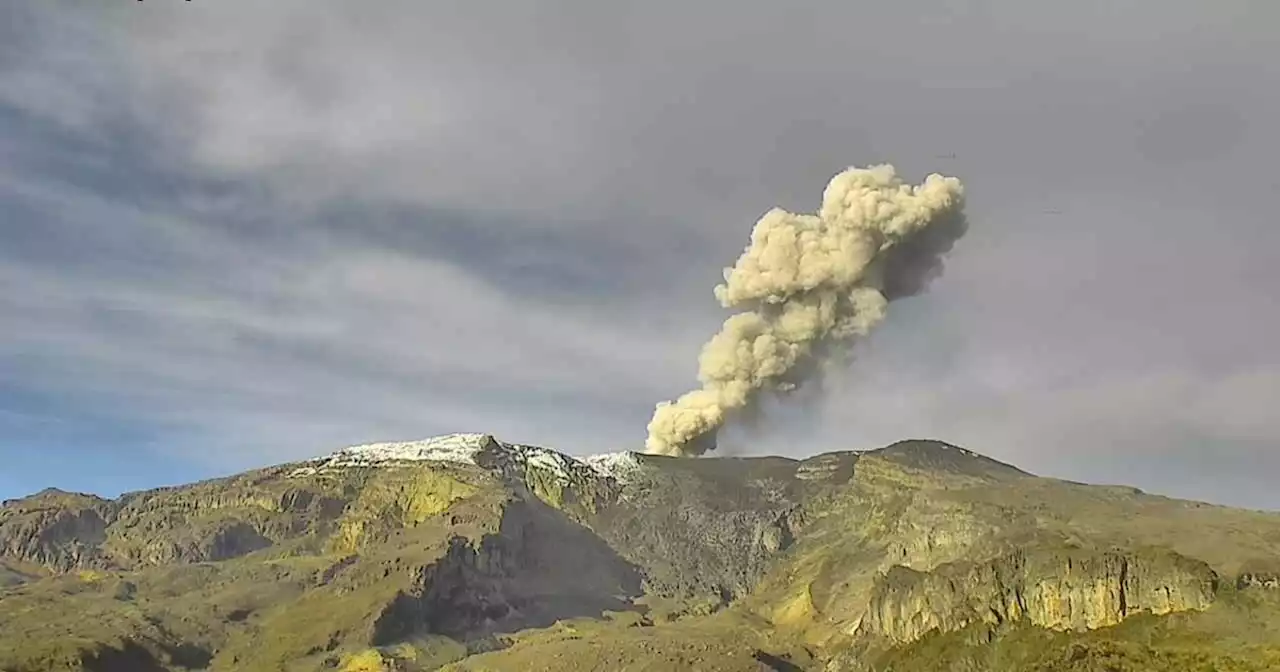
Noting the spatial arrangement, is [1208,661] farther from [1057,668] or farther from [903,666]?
[903,666]

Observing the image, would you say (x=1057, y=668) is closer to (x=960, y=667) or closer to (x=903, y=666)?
(x=960, y=667)

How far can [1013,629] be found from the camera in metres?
199

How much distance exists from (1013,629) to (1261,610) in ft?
147

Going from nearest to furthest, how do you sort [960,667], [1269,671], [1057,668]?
[1269,671] → [1057,668] → [960,667]

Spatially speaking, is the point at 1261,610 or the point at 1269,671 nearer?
the point at 1269,671

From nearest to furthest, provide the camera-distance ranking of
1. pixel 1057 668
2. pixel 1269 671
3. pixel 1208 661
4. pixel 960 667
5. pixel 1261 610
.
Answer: pixel 1269 671 < pixel 1208 661 < pixel 1057 668 < pixel 960 667 < pixel 1261 610

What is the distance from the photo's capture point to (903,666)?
653 feet

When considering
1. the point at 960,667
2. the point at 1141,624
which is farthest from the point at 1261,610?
the point at 960,667

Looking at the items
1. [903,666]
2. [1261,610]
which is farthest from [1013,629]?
[1261,610]

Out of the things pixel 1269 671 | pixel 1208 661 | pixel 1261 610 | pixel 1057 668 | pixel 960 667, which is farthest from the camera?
pixel 1261 610

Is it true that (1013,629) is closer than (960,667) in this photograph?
No

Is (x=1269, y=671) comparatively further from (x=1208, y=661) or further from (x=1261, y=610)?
(x=1261, y=610)

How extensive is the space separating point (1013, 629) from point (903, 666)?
21.9 metres

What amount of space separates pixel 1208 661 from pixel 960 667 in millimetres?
56768
